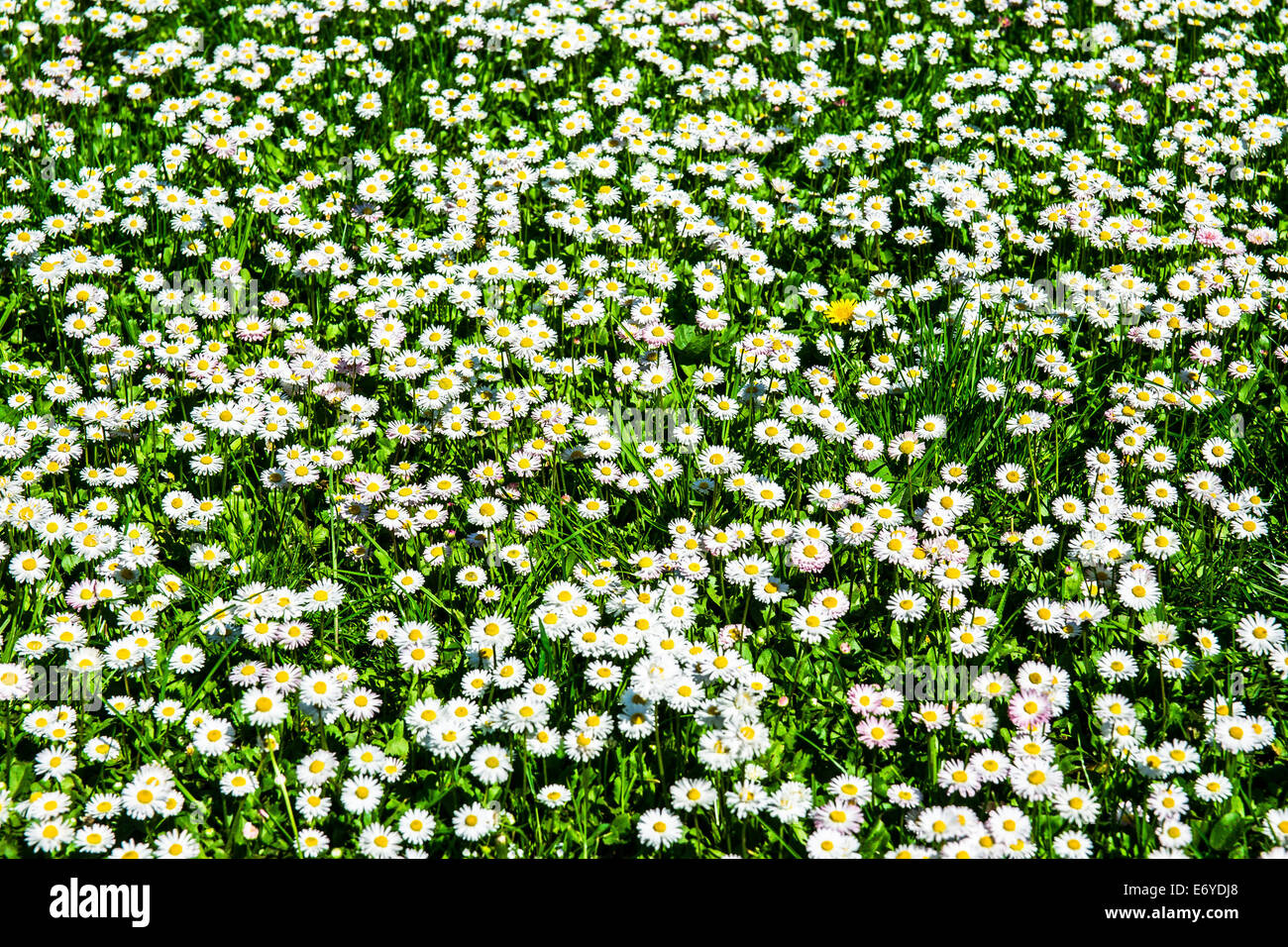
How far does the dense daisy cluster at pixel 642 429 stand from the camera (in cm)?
317

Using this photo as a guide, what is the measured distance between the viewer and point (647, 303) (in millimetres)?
4508

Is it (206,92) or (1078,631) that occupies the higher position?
(206,92)

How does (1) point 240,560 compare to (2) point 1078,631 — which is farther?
(1) point 240,560

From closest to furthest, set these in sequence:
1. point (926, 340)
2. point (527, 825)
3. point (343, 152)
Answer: point (527, 825)
point (926, 340)
point (343, 152)

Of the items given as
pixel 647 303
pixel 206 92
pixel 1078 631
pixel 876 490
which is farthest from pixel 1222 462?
pixel 206 92

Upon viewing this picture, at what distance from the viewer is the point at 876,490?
12.8ft

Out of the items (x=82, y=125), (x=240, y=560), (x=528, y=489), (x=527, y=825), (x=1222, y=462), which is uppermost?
(x=82, y=125)

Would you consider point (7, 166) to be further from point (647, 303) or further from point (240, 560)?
point (647, 303)

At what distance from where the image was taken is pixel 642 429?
4145 millimetres

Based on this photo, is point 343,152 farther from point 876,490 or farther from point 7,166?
point 876,490

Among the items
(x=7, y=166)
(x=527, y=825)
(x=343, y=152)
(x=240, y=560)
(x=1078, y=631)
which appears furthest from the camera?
(x=343, y=152)

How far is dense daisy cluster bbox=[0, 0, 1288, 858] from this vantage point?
10.4ft

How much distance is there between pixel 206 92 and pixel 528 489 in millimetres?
2966

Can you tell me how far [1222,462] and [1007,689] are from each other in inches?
53.5
